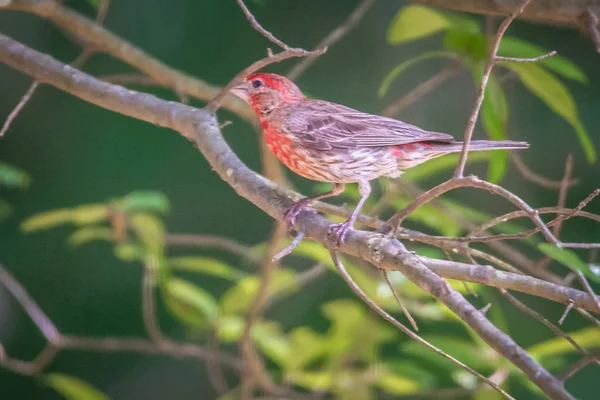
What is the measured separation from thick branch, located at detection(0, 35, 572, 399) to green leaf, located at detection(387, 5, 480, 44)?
1.82 feet

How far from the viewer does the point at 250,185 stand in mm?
1355

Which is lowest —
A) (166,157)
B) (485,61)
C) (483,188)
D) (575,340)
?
(575,340)

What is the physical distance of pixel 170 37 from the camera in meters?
2.39

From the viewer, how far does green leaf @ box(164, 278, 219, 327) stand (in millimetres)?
2166

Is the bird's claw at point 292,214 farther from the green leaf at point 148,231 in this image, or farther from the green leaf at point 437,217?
the green leaf at point 148,231

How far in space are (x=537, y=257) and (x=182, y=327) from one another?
126 centimetres

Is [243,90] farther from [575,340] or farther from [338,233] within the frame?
[575,340]

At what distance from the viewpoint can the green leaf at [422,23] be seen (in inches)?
66.7

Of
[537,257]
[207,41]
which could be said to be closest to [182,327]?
[207,41]

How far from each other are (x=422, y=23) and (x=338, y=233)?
2.44 feet

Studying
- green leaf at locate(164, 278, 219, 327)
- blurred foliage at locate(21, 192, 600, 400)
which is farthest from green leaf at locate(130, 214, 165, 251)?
green leaf at locate(164, 278, 219, 327)

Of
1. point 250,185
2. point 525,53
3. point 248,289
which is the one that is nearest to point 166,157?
point 248,289

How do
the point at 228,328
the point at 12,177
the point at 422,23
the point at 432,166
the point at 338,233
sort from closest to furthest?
the point at 338,233 → the point at 422,23 → the point at 432,166 → the point at 12,177 → the point at 228,328

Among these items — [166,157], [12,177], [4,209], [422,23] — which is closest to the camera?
[422,23]
